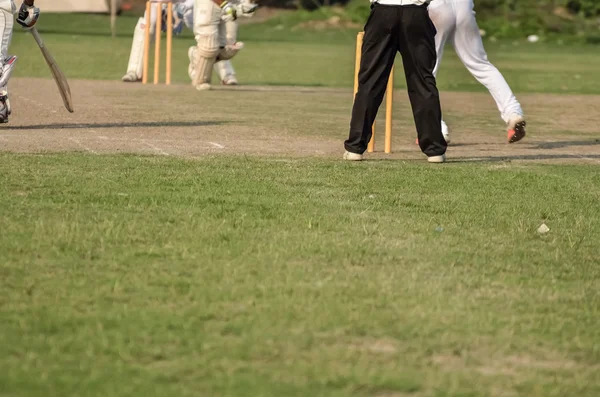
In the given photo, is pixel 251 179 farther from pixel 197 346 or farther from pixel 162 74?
pixel 162 74

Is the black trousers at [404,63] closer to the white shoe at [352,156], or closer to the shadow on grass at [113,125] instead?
the white shoe at [352,156]

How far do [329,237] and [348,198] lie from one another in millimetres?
1565

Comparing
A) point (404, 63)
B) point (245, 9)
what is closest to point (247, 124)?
point (404, 63)

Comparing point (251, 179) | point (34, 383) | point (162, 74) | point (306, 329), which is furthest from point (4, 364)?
point (162, 74)

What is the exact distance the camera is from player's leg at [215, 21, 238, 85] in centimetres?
1948

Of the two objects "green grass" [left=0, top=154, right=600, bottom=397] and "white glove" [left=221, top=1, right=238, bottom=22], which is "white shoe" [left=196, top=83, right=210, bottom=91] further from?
"green grass" [left=0, top=154, right=600, bottom=397]

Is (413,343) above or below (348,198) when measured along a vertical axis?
above

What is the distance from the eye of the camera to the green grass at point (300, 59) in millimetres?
24078

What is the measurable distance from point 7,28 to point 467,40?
4.05 meters

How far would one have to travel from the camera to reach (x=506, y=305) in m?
5.73

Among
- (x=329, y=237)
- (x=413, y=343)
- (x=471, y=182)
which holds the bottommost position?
(x=471, y=182)

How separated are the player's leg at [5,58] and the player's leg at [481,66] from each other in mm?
3936

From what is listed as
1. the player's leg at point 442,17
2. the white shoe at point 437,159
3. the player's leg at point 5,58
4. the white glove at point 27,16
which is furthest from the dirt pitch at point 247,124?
the player's leg at point 442,17

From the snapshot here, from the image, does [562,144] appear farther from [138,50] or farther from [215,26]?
[138,50]
